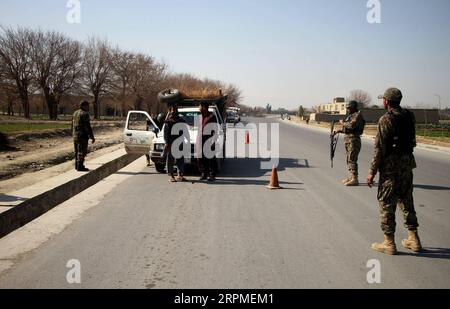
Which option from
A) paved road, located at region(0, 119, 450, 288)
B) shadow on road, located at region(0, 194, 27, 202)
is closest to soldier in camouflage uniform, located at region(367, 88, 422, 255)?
paved road, located at region(0, 119, 450, 288)

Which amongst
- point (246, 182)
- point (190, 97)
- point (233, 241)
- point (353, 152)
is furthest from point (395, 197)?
point (190, 97)

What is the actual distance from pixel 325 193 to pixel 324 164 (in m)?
5.25

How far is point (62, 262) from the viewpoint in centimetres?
468

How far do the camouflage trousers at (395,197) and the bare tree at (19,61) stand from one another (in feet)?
173

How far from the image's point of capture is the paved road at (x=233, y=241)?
166 inches

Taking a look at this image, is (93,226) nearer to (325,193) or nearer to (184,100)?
(325,193)

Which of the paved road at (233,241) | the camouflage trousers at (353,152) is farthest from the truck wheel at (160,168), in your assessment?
the camouflage trousers at (353,152)

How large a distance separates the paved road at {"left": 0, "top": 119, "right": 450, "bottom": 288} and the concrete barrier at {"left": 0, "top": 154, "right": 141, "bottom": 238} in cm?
38

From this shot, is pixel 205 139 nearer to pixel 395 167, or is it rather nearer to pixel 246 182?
pixel 246 182

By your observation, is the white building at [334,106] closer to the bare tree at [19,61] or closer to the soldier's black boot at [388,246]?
the bare tree at [19,61]

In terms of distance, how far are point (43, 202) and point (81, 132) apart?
11.0ft

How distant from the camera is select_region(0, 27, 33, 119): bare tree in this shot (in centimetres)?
5188

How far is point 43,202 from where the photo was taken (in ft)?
24.8
